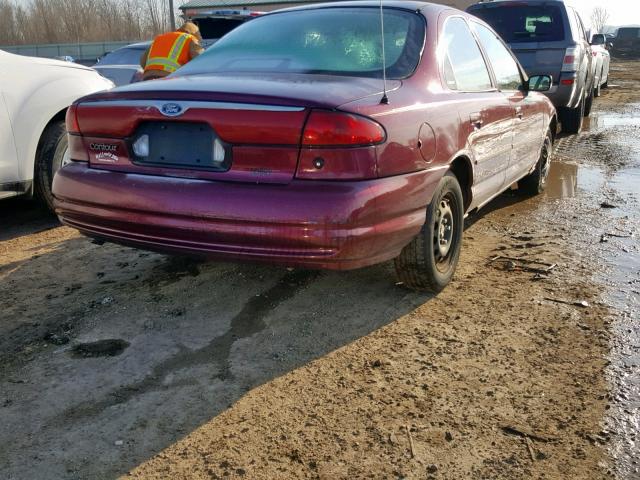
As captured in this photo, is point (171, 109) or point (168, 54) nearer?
point (171, 109)

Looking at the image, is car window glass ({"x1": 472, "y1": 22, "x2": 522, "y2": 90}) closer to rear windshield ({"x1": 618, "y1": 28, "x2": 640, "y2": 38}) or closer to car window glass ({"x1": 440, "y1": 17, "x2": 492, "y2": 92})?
car window glass ({"x1": 440, "y1": 17, "x2": 492, "y2": 92})

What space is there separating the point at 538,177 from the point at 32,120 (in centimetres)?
436

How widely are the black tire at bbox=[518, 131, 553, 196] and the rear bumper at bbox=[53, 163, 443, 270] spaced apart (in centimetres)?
315

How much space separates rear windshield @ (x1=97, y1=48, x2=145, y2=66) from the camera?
35.6 feet

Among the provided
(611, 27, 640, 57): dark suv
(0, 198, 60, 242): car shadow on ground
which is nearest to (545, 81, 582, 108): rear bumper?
(0, 198, 60, 242): car shadow on ground

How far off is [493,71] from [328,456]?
327 cm

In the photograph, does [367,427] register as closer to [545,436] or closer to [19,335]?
[545,436]

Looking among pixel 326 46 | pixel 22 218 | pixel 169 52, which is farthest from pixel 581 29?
pixel 22 218

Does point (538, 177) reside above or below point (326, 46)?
below

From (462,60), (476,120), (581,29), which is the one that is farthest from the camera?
(581,29)

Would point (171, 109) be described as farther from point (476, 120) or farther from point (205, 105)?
point (476, 120)

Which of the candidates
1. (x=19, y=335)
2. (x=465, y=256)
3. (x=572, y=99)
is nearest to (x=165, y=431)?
(x=19, y=335)

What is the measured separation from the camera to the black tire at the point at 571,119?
9680mm

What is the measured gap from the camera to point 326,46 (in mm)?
3537
